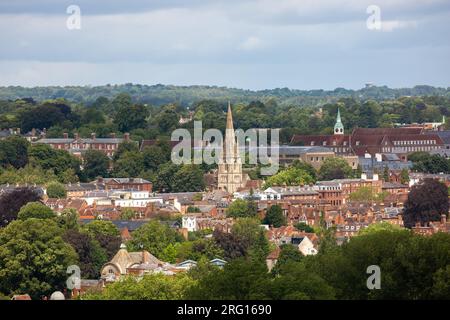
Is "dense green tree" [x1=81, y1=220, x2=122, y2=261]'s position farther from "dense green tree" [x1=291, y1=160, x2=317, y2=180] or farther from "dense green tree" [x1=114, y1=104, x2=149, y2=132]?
"dense green tree" [x1=114, y1=104, x2=149, y2=132]

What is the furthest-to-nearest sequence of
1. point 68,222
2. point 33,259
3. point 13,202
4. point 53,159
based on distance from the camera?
point 53,159 < point 13,202 < point 68,222 < point 33,259

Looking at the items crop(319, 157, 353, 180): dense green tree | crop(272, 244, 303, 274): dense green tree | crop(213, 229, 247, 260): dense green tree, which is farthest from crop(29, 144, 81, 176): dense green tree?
crop(272, 244, 303, 274): dense green tree

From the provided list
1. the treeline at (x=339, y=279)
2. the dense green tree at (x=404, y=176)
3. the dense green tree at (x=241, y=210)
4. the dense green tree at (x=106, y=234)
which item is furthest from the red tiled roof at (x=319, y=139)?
the treeline at (x=339, y=279)
